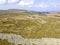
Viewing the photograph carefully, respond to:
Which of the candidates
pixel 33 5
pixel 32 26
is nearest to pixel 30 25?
pixel 32 26

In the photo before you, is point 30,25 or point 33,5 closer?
point 30,25

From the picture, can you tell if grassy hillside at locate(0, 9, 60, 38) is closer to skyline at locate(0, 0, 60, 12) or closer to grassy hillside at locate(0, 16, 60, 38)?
grassy hillside at locate(0, 16, 60, 38)

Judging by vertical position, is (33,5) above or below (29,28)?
above

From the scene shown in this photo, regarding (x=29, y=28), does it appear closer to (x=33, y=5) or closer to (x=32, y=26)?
(x=32, y=26)

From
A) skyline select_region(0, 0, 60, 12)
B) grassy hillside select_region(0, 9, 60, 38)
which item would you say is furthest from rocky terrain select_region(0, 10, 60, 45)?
skyline select_region(0, 0, 60, 12)

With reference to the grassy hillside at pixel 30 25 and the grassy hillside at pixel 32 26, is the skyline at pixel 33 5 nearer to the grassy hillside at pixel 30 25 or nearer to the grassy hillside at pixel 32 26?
the grassy hillside at pixel 30 25

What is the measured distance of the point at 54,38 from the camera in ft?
16.4

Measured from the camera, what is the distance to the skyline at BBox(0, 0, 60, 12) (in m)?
5.20

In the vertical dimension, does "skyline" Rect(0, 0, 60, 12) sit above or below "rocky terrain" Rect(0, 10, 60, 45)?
above

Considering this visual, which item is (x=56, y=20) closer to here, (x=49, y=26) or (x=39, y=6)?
(x=49, y=26)

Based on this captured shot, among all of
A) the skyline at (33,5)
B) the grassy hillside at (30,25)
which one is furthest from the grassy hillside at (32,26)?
the skyline at (33,5)

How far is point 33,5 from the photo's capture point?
532 cm

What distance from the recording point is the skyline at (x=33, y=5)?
5.20 meters

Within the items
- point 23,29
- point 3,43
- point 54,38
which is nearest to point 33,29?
point 23,29
